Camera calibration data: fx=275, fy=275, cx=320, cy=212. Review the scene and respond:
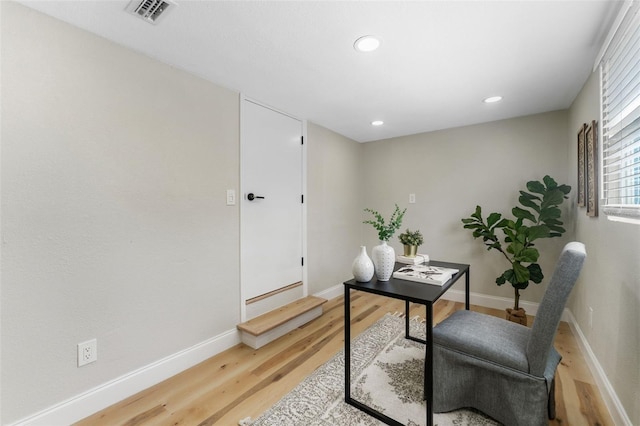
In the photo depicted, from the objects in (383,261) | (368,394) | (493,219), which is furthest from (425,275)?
(493,219)

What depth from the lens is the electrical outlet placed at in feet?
5.02

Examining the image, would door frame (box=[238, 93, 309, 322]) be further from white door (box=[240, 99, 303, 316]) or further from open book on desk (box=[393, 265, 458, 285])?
open book on desk (box=[393, 265, 458, 285])

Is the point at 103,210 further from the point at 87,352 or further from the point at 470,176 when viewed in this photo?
the point at 470,176

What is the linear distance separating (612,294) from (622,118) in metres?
0.98

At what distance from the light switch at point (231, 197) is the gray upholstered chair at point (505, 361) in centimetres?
175

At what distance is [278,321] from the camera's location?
2.43 meters

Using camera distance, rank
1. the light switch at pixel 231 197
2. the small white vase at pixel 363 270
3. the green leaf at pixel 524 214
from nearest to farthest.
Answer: the small white vase at pixel 363 270
the light switch at pixel 231 197
the green leaf at pixel 524 214

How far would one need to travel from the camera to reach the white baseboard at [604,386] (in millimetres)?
1382

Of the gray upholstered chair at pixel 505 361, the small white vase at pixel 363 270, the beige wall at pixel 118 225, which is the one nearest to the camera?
the gray upholstered chair at pixel 505 361

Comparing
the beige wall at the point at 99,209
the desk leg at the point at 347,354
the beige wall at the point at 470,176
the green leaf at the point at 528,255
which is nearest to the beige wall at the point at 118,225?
the beige wall at the point at 99,209

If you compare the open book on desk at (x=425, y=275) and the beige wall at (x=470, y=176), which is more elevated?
the beige wall at (x=470, y=176)

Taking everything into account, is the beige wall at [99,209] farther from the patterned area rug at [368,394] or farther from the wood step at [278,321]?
the patterned area rug at [368,394]

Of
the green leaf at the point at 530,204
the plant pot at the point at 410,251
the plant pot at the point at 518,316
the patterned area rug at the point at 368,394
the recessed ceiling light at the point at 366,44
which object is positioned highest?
the recessed ceiling light at the point at 366,44

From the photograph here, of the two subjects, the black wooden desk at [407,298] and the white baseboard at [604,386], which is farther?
the white baseboard at [604,386]
